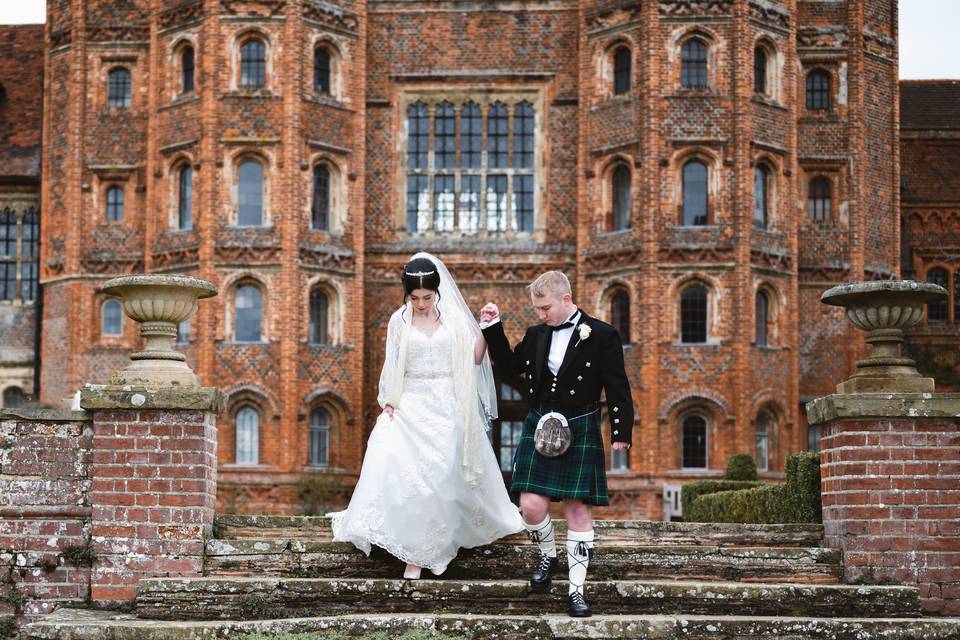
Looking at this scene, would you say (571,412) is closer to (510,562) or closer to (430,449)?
(430,449)

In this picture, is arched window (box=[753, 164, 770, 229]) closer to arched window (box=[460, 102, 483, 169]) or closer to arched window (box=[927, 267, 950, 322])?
arched window (box=[460, 102, 483, 169])

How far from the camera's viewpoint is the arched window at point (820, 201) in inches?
1315

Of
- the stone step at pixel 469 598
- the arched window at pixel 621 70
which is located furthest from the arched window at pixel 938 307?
the stone step at pixel 469 598

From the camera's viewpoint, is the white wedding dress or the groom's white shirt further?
the white wedding dress

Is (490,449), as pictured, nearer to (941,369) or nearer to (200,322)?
(200,322)

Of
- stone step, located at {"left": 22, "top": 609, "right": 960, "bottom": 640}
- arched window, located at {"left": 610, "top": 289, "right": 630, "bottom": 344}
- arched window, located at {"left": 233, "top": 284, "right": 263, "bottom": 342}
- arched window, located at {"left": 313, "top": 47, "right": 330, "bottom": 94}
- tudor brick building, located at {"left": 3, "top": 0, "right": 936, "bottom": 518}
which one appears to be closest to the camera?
stone step, located at {"left": 22, "top": 609, "right": 960, "bottom": 640}

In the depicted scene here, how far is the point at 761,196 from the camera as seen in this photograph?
32031mm

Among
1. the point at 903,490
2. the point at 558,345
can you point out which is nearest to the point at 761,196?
the point at 903,490

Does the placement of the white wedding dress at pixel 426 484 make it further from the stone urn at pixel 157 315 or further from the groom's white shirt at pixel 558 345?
the stone urn at pixel 157 315

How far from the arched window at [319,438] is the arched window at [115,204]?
6461 millimetres

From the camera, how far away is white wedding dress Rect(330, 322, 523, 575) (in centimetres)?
1029

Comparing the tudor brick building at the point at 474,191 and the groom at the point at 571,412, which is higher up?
the tudor brick building at the point at 474,191

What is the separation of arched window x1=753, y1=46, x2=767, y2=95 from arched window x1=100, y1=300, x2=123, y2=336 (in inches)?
577

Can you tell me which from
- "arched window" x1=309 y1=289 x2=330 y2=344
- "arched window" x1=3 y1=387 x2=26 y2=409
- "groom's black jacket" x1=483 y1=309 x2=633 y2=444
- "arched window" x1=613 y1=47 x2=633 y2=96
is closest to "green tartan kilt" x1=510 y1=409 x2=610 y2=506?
"groom's black jacket" x1=483 y1=309 x2=633 y2=444
